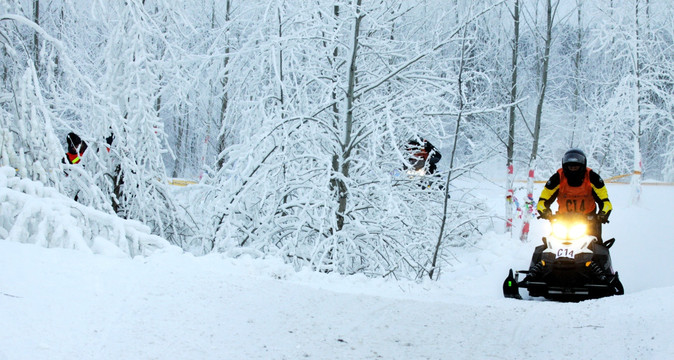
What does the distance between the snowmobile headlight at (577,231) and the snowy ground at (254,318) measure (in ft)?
5.89

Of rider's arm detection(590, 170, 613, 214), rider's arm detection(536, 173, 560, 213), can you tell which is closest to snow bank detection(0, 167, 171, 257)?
rider's arm detection(536, 173, 560, 213)

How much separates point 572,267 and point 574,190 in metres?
1.24

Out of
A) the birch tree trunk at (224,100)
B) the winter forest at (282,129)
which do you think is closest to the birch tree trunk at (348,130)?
the winter forest at (282,129)

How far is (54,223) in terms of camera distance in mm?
5191

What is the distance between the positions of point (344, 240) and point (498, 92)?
15687 millimetres

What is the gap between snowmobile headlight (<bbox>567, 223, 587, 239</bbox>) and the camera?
7.60m

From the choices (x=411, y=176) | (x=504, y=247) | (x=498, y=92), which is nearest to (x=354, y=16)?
(x=411, y=176)

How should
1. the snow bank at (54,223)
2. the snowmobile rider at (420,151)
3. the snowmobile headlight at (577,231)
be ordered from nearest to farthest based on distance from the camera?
1. the snow bank at (54,223)
2. the snowmobile headlight at (577,231)
3. the snowmobile rider at (420,151)

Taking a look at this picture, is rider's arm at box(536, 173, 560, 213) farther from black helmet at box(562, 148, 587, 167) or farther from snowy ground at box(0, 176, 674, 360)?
snowy ground at box(0, 176, 674, 360)

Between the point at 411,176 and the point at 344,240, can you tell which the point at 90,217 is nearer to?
the point at 344,240

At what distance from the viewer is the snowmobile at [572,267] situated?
23.8ft

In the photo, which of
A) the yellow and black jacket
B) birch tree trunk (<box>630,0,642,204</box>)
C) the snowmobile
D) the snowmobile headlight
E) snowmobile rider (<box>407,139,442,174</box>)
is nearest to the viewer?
the snowmobile

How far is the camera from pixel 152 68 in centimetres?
1097

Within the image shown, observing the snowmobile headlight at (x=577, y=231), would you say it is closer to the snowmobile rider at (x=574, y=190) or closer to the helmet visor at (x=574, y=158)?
the snowmobile rider at (x=574, y=190)
